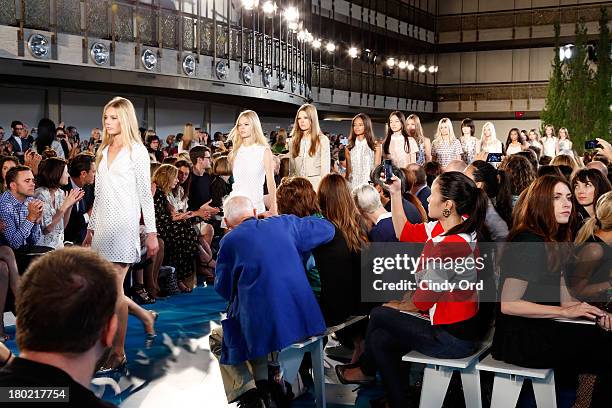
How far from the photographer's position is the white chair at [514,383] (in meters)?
3.49

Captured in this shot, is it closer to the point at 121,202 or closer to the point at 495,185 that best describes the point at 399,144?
the point at 495,185

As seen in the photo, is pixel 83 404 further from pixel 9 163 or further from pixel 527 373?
pixel 9 163

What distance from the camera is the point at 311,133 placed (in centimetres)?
699

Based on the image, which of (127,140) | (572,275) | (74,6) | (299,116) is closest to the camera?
(572,275)

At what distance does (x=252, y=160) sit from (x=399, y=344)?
2.95m

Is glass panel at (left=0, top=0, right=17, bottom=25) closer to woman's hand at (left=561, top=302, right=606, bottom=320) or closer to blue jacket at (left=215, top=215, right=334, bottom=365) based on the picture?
blue jacket at (left=215, top=215, right=334, bottom=365)

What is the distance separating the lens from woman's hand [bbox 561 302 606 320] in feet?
11.4

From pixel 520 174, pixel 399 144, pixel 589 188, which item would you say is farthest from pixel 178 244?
pixel 589 188

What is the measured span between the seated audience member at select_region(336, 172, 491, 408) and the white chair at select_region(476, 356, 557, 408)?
18cm

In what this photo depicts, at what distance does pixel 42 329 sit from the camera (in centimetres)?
157

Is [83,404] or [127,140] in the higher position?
[127,140]

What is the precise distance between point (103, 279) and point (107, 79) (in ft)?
41.0

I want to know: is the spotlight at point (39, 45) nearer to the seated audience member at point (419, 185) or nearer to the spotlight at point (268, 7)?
the spotlight at point (268, 7)

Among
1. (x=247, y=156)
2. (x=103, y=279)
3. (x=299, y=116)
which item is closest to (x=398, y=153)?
(x=299, y=116)
